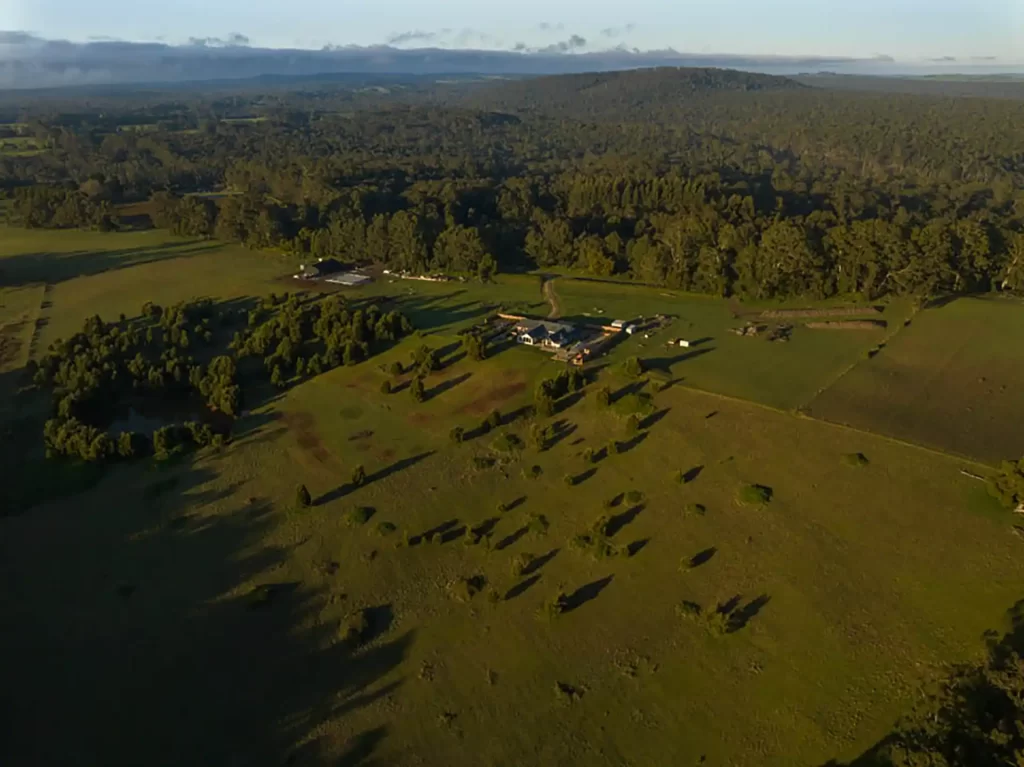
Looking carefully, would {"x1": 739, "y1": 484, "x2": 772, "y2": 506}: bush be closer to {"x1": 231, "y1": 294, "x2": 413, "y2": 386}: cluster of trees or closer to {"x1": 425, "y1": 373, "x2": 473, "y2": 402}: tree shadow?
{"x1": 425, "y1": 373, "x2": 473, "y2": 402}: tree shadow

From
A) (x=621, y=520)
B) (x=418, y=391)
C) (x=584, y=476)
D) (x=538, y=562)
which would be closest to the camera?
(x=538, y=562)

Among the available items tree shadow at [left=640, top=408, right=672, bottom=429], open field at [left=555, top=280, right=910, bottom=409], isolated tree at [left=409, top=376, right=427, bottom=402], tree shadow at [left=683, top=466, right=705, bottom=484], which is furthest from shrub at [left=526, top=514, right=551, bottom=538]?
open field at [left=555, top=280, right=910, bottom=409]

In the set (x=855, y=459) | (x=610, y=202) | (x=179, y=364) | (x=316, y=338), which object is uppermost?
(x=610, y=202)

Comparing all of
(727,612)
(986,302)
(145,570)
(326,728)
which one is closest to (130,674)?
(145,570)

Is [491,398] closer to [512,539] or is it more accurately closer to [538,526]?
[538,526]

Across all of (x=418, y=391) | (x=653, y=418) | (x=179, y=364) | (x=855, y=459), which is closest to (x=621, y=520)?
(x=653, y=418)

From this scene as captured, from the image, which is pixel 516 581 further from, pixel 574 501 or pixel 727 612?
pixel 727 612

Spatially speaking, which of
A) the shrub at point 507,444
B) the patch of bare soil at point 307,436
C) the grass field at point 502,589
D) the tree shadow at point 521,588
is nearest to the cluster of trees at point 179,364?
the grass field at point 502,589
